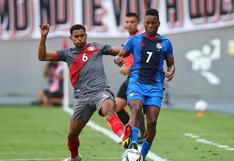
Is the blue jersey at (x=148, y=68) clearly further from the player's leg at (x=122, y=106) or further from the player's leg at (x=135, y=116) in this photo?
the player's leg at (x=122, y=106)

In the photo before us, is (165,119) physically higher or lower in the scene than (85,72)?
lower

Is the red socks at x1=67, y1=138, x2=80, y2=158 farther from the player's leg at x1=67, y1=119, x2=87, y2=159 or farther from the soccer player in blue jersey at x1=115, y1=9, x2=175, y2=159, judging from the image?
the soccer player in blue jersey at x1=115, y1=9, x2=175, y2=159

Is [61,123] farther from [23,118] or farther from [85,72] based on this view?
[85,72]

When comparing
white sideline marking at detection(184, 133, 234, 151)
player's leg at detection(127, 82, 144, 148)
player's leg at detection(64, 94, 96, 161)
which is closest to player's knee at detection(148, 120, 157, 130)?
player's leg at detection(127, 82, 144, 148)

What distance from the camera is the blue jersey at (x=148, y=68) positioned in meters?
11.8

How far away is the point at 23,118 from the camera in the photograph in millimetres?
21828

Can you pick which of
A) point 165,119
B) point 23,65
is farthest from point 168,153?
point 23,65

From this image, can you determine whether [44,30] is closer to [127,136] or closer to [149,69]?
[149,69]

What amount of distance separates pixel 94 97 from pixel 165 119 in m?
9.81

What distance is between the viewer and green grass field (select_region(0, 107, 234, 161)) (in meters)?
13.2

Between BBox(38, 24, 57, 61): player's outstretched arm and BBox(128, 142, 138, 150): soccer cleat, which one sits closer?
BBox(128, 142, 138, 150): soccer cleat

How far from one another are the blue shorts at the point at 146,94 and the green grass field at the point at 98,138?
1174 mm

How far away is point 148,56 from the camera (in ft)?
38.9

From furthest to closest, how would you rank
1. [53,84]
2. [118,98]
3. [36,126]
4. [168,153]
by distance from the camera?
[53,84], [36,126], [118,98], [168,153]
